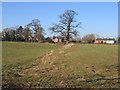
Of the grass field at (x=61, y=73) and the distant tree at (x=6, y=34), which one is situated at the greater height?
the distant tree at (x=6, y=34)

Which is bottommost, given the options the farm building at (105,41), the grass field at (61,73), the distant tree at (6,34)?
the grass field at (61,73)

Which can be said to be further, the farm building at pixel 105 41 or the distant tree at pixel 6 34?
the farm building at pixel 105 41

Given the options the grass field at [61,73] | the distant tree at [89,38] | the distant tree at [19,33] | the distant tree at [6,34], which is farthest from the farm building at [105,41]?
the grass field at [61,73]

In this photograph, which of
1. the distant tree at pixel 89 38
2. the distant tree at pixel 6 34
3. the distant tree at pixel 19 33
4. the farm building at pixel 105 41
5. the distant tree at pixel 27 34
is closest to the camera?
the distant tree at pixel 6 34

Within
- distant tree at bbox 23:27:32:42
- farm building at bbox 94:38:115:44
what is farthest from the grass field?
farm building at bbox 94:38:115:44

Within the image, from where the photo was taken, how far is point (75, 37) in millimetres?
91812

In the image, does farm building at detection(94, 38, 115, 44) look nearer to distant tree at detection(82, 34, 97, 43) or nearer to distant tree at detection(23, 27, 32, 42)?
distant tree at detection(82, 34, 97, 43)

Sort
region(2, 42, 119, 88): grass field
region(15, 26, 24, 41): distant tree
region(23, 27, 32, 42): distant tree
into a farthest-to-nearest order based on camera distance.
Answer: region(15, 26, 24, 41): distant tree, region(23, 27, 32, 42): distant tree, region(2, 42, 119, 88): grass field

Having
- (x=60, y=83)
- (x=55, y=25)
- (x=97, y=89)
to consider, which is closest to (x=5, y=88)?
(x=60, y=83)

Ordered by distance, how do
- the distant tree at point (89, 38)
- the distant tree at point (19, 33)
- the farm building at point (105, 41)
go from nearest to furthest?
the distant tree at point (19, 33), the distant tree at point (89, 38), the farm building at point (105, 41)

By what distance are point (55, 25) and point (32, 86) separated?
7643 cm

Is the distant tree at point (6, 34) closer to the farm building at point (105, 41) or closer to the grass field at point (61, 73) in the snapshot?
the farm building at point (105, 41)

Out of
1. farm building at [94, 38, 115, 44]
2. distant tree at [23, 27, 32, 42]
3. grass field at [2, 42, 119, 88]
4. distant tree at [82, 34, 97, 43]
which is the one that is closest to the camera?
grass field at [2, 42, 119, 88]

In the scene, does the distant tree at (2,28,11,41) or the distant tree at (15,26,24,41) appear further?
the distant tree at (15,26,24,41)
